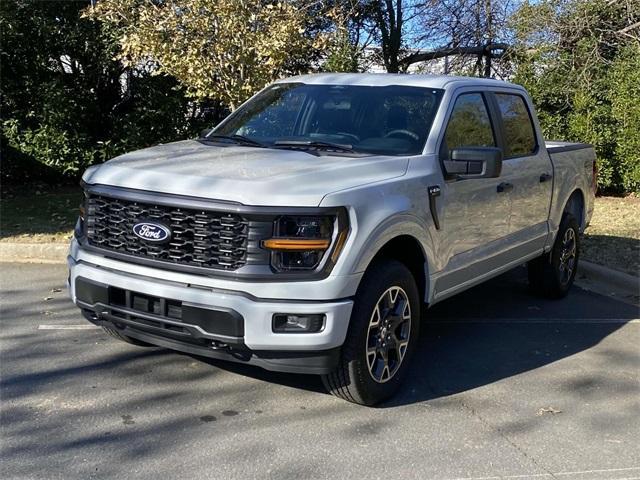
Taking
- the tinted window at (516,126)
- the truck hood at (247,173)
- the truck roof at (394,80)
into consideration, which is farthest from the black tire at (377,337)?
the tinted window at (516,126)

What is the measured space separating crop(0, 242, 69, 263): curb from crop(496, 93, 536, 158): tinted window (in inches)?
185

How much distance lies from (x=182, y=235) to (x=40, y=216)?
628cm

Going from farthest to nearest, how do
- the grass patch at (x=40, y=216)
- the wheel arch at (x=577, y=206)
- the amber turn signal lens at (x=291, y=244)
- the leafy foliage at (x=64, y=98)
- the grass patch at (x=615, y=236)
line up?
the leafy foliage at (x=64, y=98)
the grass patch at (x=40, y=216)
the grass patch at (x=615, y=236)
the wheel arch at (x=577, y=206)
the amber turn signal lens at (x=291, y=244)

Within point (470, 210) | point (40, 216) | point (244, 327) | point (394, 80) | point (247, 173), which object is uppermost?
point (394, 80)

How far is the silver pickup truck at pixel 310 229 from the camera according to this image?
364 cm

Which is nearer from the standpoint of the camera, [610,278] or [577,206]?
[577,206]

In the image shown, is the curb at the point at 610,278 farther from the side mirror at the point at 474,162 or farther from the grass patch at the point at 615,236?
the side mirror at the point at 474,162

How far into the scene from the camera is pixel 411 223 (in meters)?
4.21

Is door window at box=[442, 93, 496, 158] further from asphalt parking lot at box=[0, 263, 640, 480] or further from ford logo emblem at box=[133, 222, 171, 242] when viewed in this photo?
ford logo emblem at box=[133, 222, 171, 242]

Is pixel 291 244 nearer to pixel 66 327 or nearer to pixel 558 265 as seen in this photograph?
pixel 66 327

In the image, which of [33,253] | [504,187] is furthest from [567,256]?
[33,253]

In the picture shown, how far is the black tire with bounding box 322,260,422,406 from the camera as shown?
3900mm

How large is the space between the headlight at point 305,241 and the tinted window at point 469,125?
4.70 feet

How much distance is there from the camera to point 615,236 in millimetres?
9117
